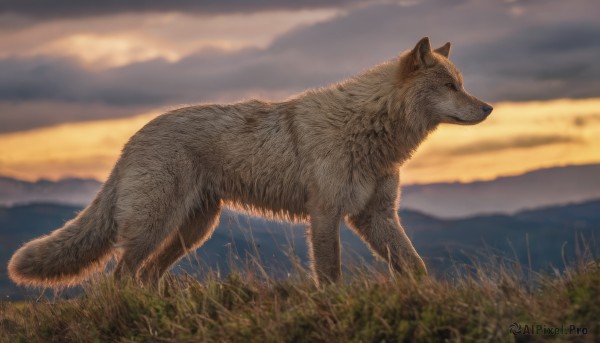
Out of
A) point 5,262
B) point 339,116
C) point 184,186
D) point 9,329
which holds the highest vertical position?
point 339,116

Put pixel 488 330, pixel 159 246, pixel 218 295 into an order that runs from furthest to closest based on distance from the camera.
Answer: pixel 159 246, pixel 218 295, pixel 488 330

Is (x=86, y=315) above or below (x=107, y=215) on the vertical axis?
below

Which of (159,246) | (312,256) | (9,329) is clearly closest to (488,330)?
(312,256)

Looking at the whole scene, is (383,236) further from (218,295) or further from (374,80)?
(218,295)

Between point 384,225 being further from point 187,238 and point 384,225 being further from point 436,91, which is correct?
point 187,238

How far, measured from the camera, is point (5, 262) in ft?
28.2

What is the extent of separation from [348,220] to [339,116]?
1178 millimetres

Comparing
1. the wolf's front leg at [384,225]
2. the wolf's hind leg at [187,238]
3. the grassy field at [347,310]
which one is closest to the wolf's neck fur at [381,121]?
the wolf's front leg at [384,225]

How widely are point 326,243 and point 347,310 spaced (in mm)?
2436

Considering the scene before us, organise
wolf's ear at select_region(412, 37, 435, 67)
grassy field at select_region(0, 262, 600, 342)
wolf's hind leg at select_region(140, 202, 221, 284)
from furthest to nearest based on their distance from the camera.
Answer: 1. wolf's hind leg at select_region(140, 202, 221, 284)
2. wolf's ear at select_region(412, 37, 435, 67)
3. grassy field at select_region(0, 262, 600, 342)

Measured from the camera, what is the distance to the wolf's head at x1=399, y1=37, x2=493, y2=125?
321 inches

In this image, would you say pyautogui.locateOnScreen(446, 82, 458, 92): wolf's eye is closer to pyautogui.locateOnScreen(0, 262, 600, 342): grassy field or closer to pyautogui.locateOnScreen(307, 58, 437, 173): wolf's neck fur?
pyautogui.locateOnScreen(307, 58, 437, 173): wolf's neck fur

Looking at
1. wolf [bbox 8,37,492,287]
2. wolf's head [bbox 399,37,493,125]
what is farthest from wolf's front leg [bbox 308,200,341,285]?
wolf's head [bbox 399,37,493,125]

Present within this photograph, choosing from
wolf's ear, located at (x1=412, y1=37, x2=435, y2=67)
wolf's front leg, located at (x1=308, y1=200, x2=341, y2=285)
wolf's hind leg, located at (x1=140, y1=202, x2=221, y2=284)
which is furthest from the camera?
wolf's hind leg, located at (x1=140, y1=202, x2=221, y2=284)
